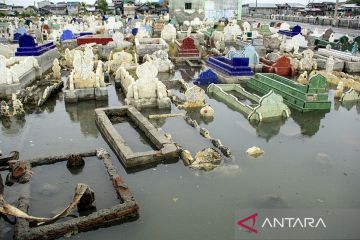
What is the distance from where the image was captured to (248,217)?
19.8 ft

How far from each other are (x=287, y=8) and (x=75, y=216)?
96852 mm

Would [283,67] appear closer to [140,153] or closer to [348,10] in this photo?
[140,153]

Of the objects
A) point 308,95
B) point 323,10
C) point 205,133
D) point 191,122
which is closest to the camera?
point 205,133

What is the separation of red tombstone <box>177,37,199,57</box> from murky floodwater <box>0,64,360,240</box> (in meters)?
11.3

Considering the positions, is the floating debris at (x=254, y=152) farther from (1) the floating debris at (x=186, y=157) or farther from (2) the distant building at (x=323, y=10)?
(2) the distant building at (x=323, y=10)

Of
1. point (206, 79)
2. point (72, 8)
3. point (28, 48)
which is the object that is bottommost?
point (206, 79)

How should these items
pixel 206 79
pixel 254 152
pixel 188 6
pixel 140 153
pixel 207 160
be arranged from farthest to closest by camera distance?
1. pixel 188 6
2. pixel 206 79
3. pixel 254 152
4. pixel 140 153
5. pixel 207 160

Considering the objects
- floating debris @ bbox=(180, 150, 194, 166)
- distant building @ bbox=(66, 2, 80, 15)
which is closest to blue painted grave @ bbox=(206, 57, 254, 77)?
floating debris @ bbox=(180, 150, 194, 166)

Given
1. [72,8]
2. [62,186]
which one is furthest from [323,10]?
[62,186]

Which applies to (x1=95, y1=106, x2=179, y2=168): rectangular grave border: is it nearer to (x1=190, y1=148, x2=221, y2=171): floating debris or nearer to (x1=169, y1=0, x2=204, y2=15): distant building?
(x1=190, y1=148, x2=221, y2=171): floating debris

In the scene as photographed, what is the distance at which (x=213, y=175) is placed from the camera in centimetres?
737

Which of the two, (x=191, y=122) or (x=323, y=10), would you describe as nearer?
(x=191, y=122)

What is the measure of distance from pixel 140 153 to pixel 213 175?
196cm

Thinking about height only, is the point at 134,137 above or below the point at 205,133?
below
